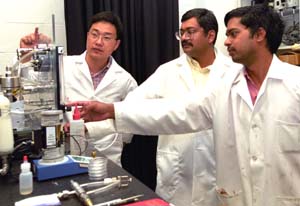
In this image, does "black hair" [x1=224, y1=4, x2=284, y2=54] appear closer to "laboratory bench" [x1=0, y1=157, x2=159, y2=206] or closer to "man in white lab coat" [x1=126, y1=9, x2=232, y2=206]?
"man in white lab coat" [x1=126, y1=9, x2=232, y2=206]

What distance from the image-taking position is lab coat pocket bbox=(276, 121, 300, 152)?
1354mm

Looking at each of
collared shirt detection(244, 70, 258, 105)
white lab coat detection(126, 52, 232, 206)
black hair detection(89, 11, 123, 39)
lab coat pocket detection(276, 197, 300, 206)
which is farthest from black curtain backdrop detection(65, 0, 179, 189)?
lab coat pocket detection(276, 197, 300, 206)

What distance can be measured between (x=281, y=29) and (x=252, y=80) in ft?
0.92

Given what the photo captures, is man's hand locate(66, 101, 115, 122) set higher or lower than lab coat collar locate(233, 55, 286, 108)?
lower

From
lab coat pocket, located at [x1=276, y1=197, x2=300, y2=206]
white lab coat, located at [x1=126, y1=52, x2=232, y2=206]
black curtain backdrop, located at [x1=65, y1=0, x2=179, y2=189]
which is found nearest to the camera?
lab coat pocket, located at [x1=276, y1=197, x2=300, y2=206]

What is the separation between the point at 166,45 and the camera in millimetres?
2502

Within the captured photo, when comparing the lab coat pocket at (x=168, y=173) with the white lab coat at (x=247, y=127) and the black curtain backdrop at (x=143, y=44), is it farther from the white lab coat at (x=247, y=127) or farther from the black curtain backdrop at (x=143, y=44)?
the black curtain backdrop at (x=143, y=44)

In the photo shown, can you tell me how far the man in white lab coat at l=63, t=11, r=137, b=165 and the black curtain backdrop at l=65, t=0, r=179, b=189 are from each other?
252mm

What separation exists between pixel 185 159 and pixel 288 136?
61 centimetres

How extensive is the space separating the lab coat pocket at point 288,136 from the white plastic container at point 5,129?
103 cm

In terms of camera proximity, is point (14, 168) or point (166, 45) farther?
point (166, 45)

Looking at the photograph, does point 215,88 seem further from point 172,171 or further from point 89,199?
point 89,199

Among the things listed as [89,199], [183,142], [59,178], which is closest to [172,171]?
[183,142]

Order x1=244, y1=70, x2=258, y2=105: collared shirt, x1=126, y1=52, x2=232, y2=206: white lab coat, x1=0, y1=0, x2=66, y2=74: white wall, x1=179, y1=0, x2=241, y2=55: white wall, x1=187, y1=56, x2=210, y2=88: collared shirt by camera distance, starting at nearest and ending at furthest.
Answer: x1=244, y1=70, x2=258, y2=105: collared shirt → x1=126, y1=52, x2=232, y2=206: white lab coat → x1=187, y1=56, x2=210, y2=88: collared shirt → x1=0, y1=0, x2=66, y2=74: white wall → x1=179, y1=0, x2=241, y2=55: white wall
